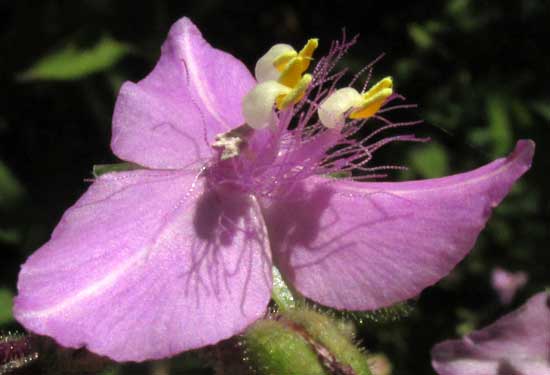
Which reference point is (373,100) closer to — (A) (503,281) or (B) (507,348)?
(B) (507,348)

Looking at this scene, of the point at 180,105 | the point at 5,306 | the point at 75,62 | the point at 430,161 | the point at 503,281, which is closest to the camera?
the point at 180,105

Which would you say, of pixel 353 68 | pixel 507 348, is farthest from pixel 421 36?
pixel 507 348

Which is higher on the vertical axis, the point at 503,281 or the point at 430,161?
the point at 430,161

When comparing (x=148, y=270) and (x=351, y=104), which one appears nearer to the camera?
(x=148, y=270)

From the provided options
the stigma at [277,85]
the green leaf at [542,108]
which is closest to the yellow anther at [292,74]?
the stigma at [277,85]

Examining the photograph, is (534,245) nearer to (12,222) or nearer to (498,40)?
(498,40)

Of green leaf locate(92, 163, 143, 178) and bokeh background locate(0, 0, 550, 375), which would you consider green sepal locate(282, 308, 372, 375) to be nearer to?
green leaf locate(92, 163, 143, 178)
